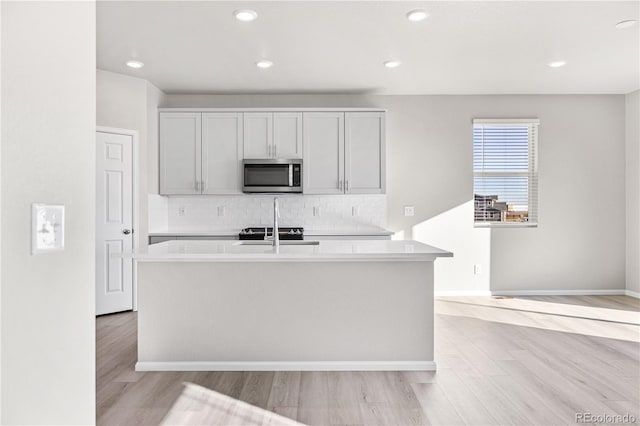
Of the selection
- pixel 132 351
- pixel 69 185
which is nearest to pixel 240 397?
pixel 132 351

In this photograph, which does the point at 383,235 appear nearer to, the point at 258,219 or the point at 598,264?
the point at 258,219

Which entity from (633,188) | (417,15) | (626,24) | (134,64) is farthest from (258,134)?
(633,188)

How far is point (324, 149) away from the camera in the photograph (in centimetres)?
507

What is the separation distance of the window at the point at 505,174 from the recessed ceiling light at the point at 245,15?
3.35 m

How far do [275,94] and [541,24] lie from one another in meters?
3.00

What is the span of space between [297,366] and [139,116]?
10.8 feet

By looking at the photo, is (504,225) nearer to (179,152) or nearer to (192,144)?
(192,144)

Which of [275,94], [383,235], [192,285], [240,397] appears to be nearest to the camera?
[240,397]

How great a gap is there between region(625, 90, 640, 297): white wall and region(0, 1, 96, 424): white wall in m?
6.14

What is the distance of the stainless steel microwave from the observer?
5008 millimetres

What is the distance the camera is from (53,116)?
0.89 meters

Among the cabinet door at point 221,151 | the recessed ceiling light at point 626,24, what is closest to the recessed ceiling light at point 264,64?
the cabinet door at point 221,151

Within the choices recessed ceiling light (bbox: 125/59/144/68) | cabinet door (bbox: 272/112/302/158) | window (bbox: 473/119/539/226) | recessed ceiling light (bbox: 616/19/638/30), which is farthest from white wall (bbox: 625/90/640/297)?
recessed ceiling light (bbox: 125/59/144/68)

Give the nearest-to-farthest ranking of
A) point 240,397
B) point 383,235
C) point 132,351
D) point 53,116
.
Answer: point 53,116 → point 240,397 → point 132,351 → point 383,235
